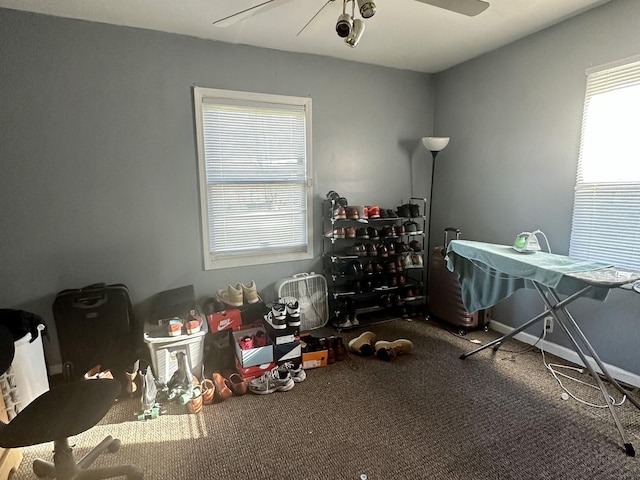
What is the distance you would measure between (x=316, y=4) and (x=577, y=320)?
298 centimetres

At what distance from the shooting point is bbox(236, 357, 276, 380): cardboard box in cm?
246

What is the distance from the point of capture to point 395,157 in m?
3.68

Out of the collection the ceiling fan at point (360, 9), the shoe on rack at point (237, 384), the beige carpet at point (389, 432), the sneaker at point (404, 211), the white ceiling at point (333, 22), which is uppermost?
the white ceiling at point (333, 22)

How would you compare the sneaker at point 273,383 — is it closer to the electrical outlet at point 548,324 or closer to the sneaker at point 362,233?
the sneaker at point 362,233

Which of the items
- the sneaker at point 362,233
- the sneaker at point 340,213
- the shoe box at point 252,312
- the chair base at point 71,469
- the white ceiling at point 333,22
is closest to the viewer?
the chair base at point 71,469

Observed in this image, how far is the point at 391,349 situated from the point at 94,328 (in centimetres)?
223

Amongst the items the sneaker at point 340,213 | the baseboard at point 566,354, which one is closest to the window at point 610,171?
the baseboard at point 566,354

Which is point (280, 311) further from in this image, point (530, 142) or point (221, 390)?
point (530, 142)

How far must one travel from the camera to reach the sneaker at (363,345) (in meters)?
2.83

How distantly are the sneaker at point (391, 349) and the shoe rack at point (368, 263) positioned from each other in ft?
1.87

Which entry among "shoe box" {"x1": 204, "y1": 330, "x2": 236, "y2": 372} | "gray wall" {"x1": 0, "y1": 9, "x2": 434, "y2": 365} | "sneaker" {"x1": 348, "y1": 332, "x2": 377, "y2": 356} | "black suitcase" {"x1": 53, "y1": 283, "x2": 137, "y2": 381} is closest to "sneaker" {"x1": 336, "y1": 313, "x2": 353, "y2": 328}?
"sneaker" {"x1": 348, "y1": 332, "x2": 377, "y2": 356}

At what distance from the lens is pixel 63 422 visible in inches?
53.7

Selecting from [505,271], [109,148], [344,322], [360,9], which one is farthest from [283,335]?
[360,9]

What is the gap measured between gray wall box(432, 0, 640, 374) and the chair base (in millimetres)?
3076
